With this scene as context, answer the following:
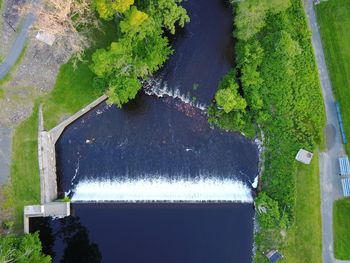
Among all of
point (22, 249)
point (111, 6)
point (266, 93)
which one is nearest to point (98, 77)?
point (111, 6)

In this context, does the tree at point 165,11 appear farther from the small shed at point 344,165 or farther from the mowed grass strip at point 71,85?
the small shed at point 344,165

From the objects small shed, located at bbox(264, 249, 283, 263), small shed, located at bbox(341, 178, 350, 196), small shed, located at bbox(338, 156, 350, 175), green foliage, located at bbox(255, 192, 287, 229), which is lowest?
small shed, located at bbox(264, 249, 283, 263)

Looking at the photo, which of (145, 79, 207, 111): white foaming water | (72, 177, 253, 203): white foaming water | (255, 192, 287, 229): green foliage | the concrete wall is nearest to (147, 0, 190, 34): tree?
(145, 79, 207, 111): white foaming water

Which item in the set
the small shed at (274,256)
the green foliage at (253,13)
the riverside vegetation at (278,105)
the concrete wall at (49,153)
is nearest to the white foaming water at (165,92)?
the riverside vegetation at (278,105)

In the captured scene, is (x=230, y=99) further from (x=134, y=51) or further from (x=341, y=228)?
(x=341, y=228)

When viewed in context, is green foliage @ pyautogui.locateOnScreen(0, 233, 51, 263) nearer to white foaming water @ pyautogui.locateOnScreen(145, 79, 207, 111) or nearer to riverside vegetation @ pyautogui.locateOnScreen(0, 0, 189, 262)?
riverside vegetation @ pyautogui.locateOnScreen(0, 0, 189, 262)

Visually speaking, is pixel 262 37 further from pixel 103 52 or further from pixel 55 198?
pixel 55 198
